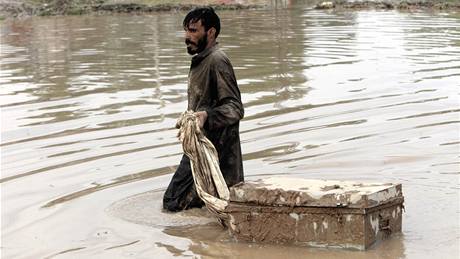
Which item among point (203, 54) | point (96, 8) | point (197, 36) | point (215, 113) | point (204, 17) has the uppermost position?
point (204, 17)

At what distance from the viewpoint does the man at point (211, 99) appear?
243 inches

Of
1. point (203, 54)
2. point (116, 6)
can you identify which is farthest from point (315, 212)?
point (116, 6)

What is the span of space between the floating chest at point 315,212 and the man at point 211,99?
24.9 inches

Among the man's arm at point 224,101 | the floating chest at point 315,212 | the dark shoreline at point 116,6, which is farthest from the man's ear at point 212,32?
the dark shoreline at point 116,6

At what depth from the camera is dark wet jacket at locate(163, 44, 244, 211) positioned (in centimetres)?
618

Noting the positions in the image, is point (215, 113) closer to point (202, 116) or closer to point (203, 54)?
point (202, 116)

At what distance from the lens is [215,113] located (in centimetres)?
612

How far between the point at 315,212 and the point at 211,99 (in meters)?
1.39

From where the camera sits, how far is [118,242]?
5.86 m

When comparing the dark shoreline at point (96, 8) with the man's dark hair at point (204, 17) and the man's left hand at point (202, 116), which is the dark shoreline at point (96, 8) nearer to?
the man's dark hair at point (204, 17)

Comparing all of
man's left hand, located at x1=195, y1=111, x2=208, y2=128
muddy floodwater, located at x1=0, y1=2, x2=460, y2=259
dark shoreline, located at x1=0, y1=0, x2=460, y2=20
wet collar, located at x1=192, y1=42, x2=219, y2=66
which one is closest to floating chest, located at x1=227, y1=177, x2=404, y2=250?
muddy floodwater, located at x1=0, y1=2, x2=460, y2=259

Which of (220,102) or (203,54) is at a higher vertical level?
(203,54)

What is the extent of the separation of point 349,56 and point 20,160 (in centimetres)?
910

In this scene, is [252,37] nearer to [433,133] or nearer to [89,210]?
[433,133]
